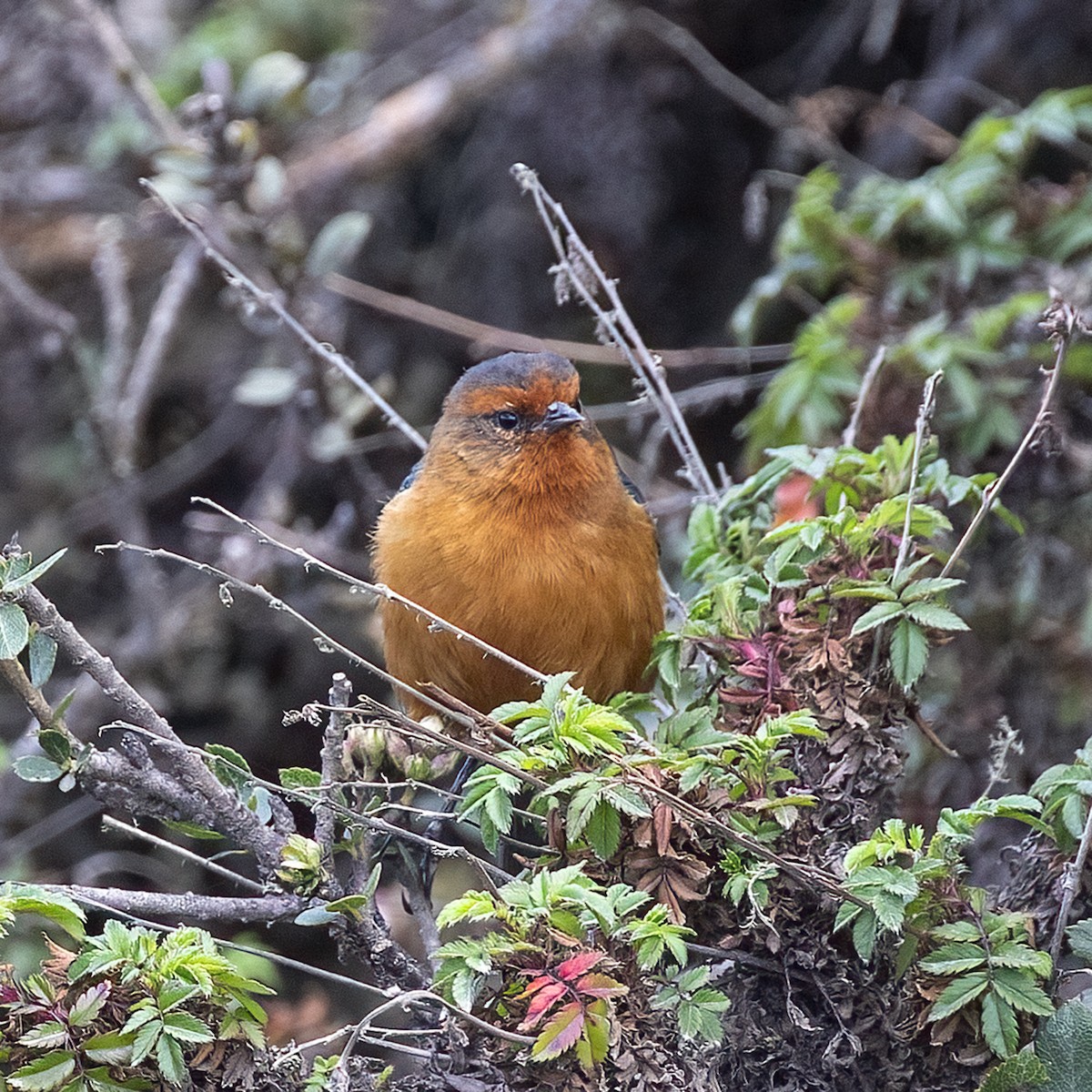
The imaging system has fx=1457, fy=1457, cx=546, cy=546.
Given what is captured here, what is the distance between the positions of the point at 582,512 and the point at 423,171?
3.66 m

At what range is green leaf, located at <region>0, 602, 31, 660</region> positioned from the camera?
2.52 m

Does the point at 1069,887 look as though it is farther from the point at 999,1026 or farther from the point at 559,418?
the point at 559,418

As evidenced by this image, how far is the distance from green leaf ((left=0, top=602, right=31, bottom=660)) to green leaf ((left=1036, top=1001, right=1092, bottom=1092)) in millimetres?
1870

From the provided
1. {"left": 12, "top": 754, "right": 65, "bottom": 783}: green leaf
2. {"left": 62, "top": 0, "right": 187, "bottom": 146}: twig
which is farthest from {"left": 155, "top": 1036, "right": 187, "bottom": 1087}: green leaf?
{"left": 62, "top": 0, "right": 187, "bottom": 146}: twig

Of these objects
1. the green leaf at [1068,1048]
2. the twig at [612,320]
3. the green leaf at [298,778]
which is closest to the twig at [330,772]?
the green leaf at [298,778]

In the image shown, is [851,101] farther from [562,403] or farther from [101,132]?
[101,132]

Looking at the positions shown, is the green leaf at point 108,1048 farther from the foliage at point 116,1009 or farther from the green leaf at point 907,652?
the green leaf at point 907,652

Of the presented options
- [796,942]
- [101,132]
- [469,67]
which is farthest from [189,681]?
[796,942]

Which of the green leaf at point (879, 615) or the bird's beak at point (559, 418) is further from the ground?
the green leaf at point (879, 615)

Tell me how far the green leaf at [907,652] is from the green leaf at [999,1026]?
2.08 feet

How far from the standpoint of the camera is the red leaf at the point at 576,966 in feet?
7.47

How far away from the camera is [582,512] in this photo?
414cm

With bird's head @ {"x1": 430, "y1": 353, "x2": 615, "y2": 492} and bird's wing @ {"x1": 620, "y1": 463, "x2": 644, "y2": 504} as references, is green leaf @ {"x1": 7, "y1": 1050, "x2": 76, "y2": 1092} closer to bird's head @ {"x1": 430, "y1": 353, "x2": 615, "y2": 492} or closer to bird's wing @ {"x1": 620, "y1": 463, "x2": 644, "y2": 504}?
bird's head @ {"x1": 430, "y1": 353, "x2": 615, "y2": 492}

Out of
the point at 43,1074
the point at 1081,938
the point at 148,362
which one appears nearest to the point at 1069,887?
the point at 1081,938
